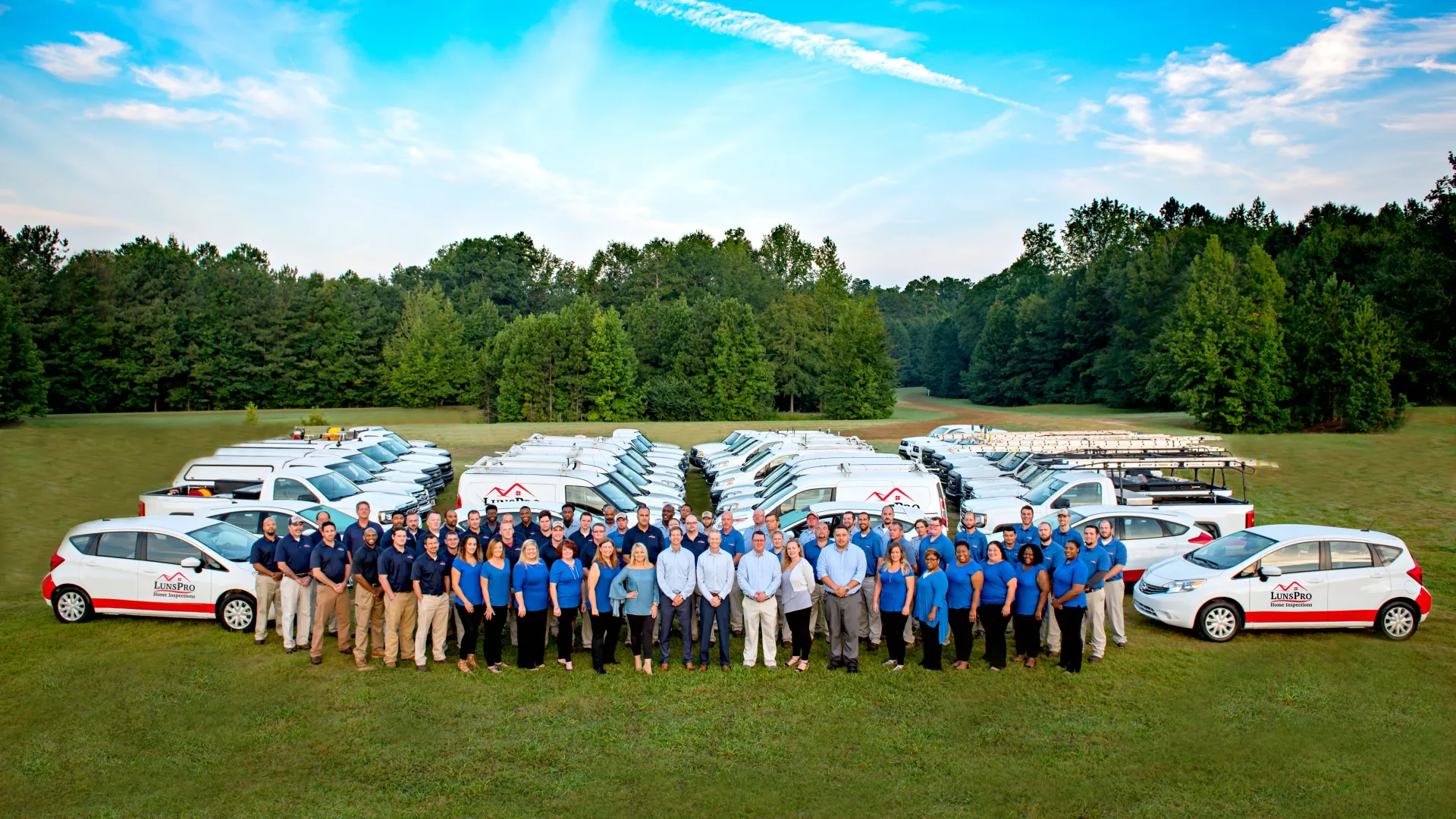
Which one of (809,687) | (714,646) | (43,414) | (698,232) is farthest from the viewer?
(698,232)

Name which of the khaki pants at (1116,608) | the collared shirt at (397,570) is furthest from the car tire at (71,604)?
the khaki pants at (1116,608)

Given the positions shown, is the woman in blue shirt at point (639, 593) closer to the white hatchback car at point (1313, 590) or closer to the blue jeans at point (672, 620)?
the blue jeans at point (672, 620)

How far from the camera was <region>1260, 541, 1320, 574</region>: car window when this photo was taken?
10.8 meters

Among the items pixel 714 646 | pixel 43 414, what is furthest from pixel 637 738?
pixel 43 414

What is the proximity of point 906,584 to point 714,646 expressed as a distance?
8.49 ft

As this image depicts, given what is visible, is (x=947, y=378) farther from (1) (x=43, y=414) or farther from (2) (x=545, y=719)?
(2) (x=545, y=719)

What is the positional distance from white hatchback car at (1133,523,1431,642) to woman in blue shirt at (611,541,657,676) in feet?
21.4

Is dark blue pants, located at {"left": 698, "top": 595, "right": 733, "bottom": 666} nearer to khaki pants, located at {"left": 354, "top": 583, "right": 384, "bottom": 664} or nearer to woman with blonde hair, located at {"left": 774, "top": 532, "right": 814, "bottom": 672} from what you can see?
woman with blonde hair, located at {"left": 774, "top": 532, "right": 814, "bottom": 672}

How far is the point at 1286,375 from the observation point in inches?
1652

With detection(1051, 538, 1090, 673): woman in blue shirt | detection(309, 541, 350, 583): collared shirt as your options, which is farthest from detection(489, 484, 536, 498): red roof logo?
detection(1051, 538, 1090, 673): woman in blue shirt

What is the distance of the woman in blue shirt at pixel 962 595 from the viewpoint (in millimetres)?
9570

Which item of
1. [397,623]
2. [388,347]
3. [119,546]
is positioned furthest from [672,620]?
[388,347]

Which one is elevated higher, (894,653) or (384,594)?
(384,594)

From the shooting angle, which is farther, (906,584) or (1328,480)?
(1328,480)
